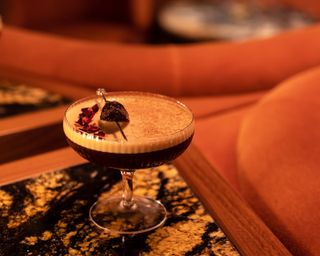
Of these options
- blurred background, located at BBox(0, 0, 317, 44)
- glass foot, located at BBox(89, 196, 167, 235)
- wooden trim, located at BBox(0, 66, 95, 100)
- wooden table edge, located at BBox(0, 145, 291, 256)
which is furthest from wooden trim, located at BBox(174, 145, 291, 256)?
blurred background, located at BBox(0, 0, 317, 44)

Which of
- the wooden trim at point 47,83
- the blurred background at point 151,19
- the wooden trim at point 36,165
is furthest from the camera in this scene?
the blurred background at point 151,19

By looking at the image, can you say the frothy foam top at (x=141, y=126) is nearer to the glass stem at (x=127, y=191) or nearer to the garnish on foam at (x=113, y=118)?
the garnish on foam at (x=113, y=118)

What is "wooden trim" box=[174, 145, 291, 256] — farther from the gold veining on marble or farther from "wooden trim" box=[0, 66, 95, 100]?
"wooden trim" box=[0, 66, 95, 100]

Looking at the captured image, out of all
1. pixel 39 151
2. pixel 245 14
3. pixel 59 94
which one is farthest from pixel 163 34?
pixel 39 151

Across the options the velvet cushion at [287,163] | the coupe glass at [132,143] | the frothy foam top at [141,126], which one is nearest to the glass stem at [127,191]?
the coupe glass at [132,143]

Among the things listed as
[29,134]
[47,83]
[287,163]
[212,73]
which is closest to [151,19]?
[212,73]
